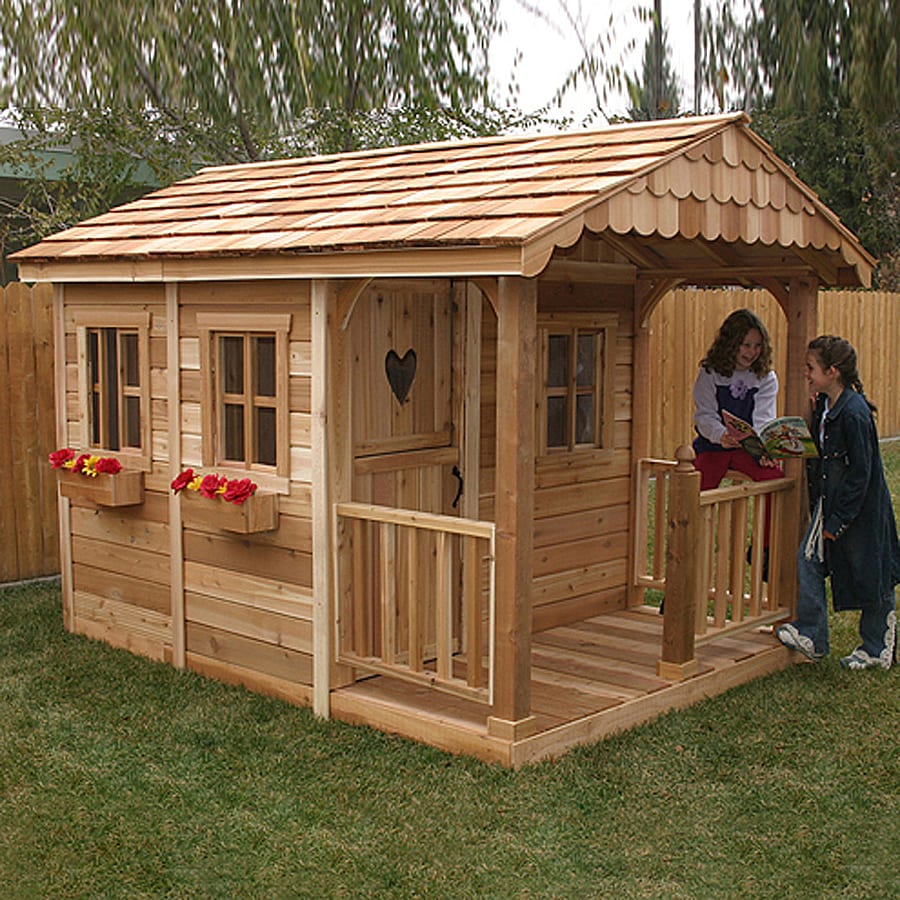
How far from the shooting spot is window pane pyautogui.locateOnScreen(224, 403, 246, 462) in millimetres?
6336

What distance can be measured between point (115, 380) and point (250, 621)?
5.45 ft

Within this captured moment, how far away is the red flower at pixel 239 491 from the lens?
5992 millimetres

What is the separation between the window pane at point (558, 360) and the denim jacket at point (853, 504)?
56.3 inches

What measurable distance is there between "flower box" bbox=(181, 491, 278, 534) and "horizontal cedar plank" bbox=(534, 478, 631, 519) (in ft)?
5.47

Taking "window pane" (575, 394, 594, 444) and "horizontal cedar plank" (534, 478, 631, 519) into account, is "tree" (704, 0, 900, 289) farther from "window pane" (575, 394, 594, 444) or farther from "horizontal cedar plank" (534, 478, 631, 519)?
"horizontal cedar plank" (534, 478, 631, 519)

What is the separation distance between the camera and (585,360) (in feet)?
24.0

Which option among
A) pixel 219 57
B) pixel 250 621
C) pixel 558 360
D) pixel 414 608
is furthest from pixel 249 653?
pixel 219 57

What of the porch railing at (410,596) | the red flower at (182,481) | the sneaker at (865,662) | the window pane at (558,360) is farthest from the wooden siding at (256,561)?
the sneaker at (865,662)

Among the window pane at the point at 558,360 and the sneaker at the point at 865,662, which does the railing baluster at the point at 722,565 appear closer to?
the sneaker at the point at 865,662

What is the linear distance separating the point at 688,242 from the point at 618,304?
1.93 feet

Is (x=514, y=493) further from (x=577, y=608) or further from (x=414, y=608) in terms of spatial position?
(x=577, y=608)

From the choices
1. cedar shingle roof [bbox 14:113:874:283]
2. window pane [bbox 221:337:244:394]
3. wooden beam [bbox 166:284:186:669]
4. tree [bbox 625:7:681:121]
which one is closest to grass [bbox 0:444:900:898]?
wooden beam [bbox 166:284:186:669]

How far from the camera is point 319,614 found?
5945 millimetres

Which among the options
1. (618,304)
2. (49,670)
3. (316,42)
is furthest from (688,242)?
(316,42)
